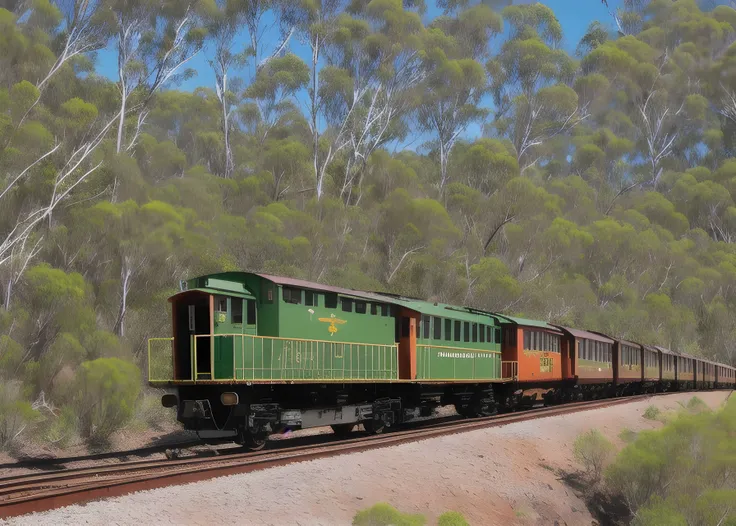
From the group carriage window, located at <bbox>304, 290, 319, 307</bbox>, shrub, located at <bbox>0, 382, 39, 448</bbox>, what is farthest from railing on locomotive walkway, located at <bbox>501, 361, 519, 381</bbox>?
shrub, located at <bbox>0, 382, 39, 448</bbox>

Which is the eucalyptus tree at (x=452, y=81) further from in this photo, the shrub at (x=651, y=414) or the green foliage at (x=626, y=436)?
the green foliage at (x=626, y=436)

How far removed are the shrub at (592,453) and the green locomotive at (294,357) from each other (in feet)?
13.7

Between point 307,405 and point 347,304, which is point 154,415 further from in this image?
point 347,304

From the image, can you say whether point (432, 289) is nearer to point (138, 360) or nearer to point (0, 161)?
point (138, 360)

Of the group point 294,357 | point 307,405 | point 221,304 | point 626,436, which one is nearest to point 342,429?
point 307,405

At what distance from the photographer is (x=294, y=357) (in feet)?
57.7

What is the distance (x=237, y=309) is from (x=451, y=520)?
642 centimetres

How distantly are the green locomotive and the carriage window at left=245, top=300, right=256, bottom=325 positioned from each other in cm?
2

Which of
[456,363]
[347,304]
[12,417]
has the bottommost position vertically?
[12,417]

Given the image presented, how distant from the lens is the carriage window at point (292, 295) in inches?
694

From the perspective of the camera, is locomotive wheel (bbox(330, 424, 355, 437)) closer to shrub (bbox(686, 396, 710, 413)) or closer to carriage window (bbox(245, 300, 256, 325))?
carriage window (bbox(245, 300, 256, 325))

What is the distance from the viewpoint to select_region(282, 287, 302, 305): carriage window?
17625 mm

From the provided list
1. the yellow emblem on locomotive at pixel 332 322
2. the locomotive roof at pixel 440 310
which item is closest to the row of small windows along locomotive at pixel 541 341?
the locomotive roof at pixel 440 310

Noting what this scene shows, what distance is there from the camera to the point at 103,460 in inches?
735
